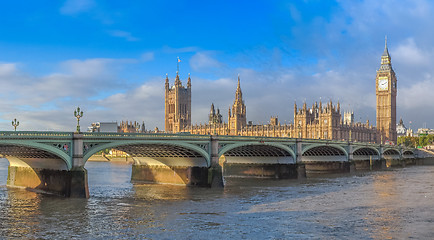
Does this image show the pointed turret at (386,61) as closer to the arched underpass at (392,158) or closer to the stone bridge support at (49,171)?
the arched underpass at (392,158)

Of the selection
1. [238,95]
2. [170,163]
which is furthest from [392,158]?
[170,163]

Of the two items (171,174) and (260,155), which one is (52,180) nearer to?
(171,174)

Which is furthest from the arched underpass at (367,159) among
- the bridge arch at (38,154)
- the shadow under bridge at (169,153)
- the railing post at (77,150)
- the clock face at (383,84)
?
the clock face at (383,84)

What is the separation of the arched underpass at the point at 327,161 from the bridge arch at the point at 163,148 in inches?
1369

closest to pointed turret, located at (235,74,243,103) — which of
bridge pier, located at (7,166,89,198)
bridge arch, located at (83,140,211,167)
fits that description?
bridge arch, located at (83,140,211,167)

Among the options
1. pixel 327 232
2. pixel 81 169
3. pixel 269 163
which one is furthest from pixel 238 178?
pixel 327 232

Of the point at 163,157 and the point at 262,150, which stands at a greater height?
the point at 262,150

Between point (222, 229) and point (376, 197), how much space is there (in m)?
21.1

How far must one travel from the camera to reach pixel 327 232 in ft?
86.5

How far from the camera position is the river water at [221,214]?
86.9 feet

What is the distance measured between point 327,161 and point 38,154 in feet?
182

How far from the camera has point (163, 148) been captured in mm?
49875

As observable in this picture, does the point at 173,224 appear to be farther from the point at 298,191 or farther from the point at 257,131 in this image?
the point at 257,131

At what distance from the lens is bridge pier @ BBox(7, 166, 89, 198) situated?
39094 mm
